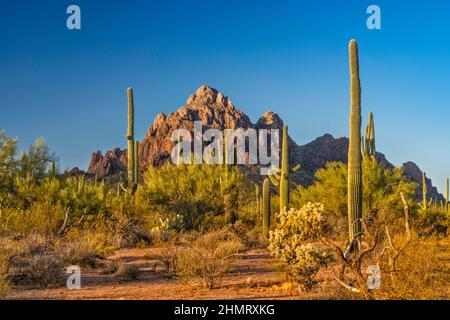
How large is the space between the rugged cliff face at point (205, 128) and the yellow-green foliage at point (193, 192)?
180ft

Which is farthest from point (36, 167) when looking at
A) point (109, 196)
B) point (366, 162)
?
point (366, 162)

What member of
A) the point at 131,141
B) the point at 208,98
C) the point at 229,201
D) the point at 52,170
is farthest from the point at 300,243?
the point at 208,98

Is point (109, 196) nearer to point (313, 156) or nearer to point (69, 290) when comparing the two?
point (69, 290)

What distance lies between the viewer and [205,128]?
96.8 m

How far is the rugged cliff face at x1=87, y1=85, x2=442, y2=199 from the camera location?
276 ft

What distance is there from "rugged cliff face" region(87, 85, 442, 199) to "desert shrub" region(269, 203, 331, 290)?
66274 mm

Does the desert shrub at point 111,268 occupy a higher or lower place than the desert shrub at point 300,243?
lower

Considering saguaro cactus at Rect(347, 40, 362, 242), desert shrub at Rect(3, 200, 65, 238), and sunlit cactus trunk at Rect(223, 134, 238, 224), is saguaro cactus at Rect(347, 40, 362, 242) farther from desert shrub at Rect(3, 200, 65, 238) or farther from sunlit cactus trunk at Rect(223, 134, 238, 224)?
desert shrub at Rect(3, 200, 65, 238)

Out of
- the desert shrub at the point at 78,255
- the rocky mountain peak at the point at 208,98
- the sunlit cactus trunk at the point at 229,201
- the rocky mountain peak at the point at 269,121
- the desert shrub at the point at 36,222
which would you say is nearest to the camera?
the desert shrub at the point at 78,255

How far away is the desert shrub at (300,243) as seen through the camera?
913 centimetres
